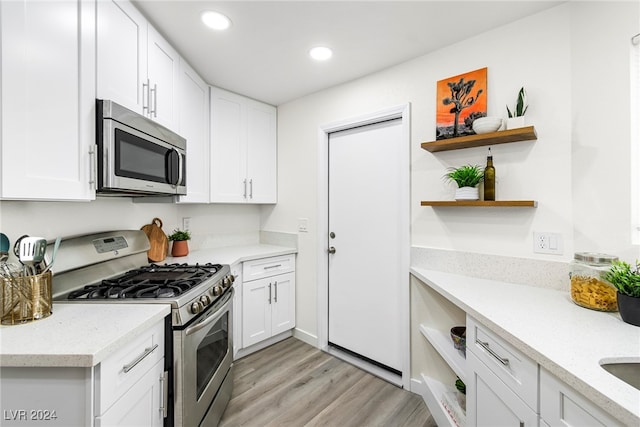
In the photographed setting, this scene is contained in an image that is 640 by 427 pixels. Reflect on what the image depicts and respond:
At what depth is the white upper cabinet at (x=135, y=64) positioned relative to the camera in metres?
1.34

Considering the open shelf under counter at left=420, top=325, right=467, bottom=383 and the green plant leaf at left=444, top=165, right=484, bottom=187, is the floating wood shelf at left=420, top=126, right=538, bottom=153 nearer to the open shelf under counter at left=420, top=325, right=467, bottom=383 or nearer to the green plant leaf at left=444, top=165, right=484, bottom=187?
the green plant leaf at left=444, top=165, right=484, bottom=187

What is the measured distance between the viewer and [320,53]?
80.0 inches

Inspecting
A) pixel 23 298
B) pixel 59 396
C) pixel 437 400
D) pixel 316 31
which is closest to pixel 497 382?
pixel 437 400

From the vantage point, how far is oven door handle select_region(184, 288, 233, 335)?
1359 mm

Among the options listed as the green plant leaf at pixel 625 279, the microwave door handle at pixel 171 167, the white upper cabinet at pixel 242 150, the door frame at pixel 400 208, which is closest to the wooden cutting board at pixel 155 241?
the white upper cabinet at pixel 242 150

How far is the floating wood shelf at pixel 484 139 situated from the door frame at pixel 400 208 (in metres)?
0.28

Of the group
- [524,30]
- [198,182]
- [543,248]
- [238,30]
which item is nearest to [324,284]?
[198,182]

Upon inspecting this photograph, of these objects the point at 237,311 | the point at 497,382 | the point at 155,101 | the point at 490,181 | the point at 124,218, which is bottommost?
the point at 237,311

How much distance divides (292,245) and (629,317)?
238 centimetres

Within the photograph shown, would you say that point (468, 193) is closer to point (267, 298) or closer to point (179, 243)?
point (267, 298)

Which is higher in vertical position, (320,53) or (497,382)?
(320,53)

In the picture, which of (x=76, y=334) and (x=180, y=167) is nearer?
(x=76, y=334)

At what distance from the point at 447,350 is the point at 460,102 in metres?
1.57

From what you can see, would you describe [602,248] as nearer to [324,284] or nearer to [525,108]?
[525,108]
